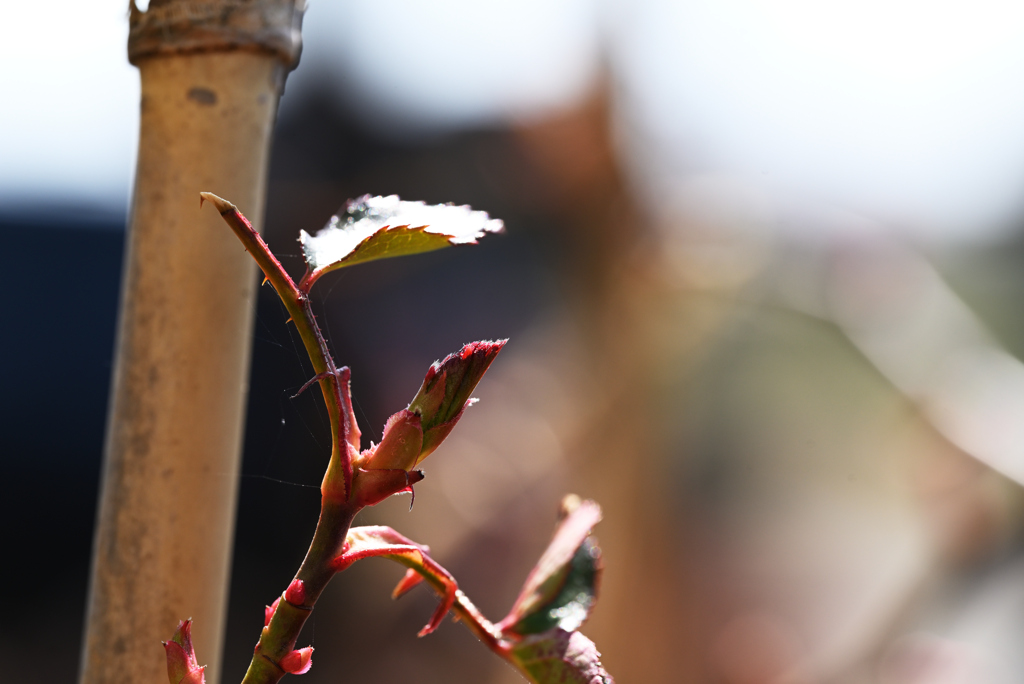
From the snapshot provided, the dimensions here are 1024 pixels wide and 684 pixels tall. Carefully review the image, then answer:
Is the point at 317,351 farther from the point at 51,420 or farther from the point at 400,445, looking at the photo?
the point at 51,420

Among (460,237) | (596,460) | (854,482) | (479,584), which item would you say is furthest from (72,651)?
(854,482)

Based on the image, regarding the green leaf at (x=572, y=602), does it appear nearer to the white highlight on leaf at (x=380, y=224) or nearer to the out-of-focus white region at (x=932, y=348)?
the white highlight on leaf at (x=380, y=224)

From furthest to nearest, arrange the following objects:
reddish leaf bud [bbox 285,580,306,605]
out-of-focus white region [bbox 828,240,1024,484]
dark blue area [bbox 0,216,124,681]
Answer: out-of-focus white region [bbox 828,240,1024,484] → dark blue area [bbox 0,216,124,681] → reddish leaf bud [bbox 285,580,306,605]

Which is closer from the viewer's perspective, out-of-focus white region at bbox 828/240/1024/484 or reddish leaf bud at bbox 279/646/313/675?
reddish leaf bud at bbox 279/646/313/675

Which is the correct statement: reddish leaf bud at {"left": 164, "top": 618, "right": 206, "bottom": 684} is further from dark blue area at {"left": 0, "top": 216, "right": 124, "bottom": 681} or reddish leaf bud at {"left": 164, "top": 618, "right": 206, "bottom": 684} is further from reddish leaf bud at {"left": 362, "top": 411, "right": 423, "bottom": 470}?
dark blue area at {"left": 0, "top": 216, "right": 124, "bottom": 681}

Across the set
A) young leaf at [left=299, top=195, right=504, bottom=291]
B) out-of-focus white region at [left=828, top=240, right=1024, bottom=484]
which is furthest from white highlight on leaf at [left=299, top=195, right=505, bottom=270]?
out-of-focus white region at [left=828, top=240, right=1024, bottom=484]

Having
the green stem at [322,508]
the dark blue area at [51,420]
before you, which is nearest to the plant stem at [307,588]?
the green stem at [322,508]

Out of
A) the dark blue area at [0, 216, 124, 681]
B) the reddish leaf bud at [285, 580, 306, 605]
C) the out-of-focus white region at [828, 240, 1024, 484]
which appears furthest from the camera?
the out-of-focus white region at [828, 240, 1024, 484]

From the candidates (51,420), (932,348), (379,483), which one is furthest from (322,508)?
(932,348)
